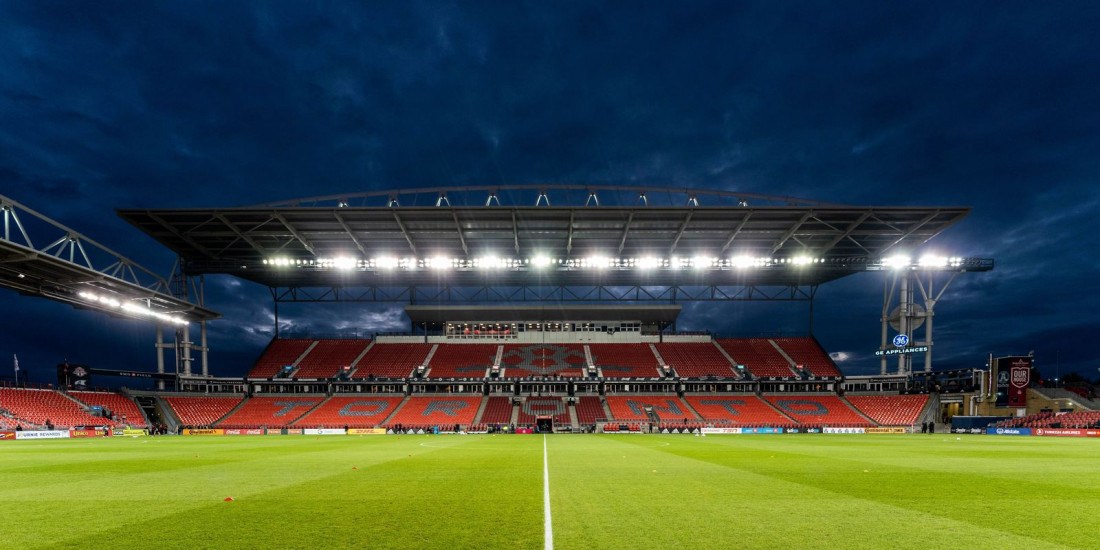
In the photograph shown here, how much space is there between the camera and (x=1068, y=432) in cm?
3434

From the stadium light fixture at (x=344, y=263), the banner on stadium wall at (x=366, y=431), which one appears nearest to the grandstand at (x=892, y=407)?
the banner on stadium wall at (x=366, y=431)

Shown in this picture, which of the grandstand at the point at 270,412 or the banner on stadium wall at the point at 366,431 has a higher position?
the grandstand at the point at 270,412

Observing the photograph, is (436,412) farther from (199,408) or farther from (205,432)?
(199,408)

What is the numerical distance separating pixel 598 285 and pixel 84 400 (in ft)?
159

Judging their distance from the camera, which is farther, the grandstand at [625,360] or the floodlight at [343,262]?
the grandstand at [625,360]

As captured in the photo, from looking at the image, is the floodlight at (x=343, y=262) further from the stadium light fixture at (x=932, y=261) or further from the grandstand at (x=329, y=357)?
the stadium light fixture at (x=932, y=261)

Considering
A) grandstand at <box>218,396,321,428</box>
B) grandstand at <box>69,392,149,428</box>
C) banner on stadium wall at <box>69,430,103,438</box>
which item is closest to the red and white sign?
grandstand at <box>218,396,321,428</box>

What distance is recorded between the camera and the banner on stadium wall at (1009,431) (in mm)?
36750

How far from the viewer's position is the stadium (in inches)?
300

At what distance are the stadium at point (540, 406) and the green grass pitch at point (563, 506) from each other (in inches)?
3.3

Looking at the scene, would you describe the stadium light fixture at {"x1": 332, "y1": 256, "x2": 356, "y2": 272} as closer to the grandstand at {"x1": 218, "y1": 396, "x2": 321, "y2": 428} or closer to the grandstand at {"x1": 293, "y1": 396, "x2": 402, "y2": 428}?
the grandstand at {"x1": 293, "y1": 396, "x2": 402, "y2": 428}

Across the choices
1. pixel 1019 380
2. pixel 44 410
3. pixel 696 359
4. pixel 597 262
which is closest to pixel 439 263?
pixel 597 262

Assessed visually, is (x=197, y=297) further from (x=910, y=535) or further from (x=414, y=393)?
(x=910, y=535)

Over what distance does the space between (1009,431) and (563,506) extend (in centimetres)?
4711
